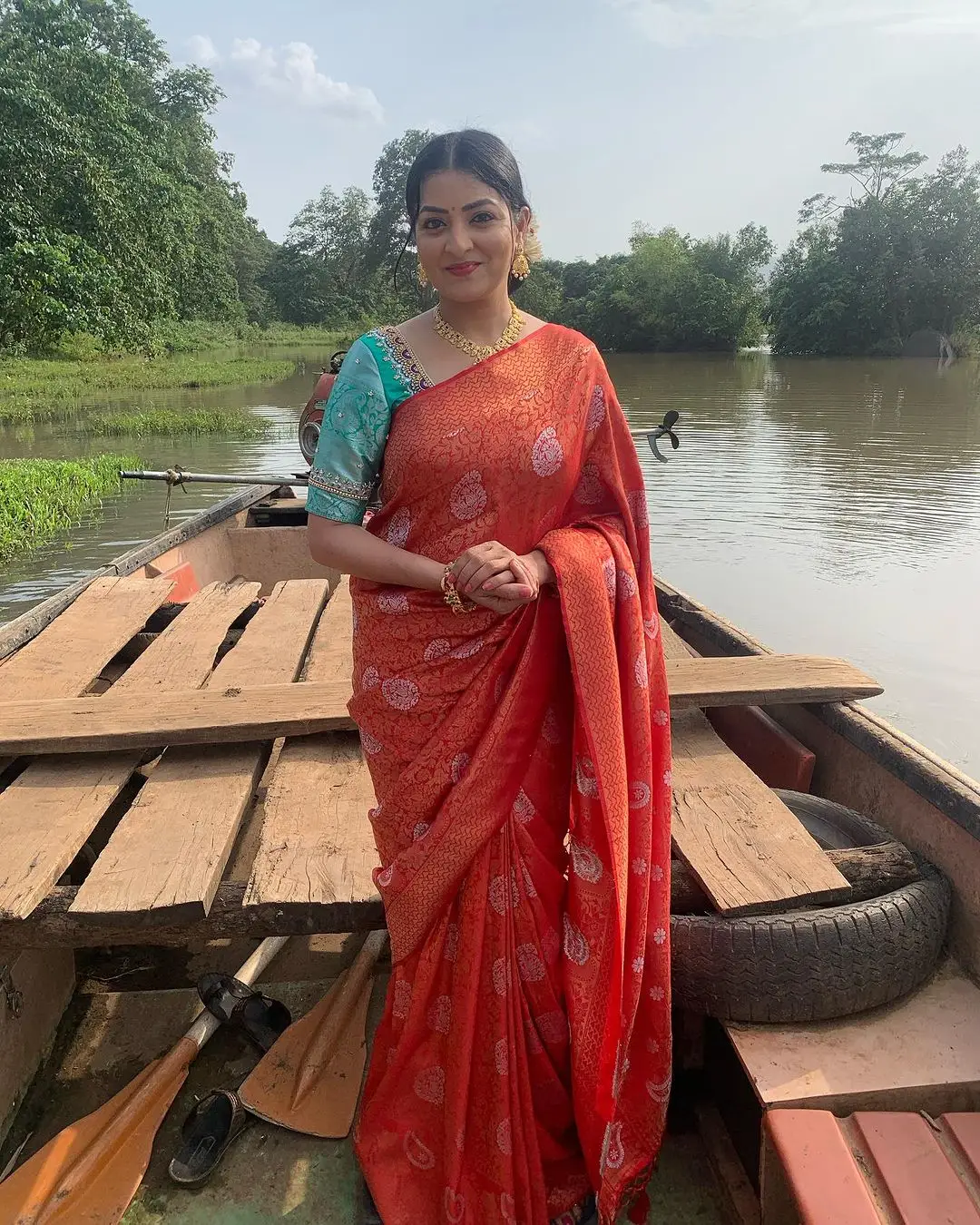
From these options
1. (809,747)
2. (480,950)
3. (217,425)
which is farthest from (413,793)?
(217,425)

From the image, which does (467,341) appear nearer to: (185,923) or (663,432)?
(185,923)

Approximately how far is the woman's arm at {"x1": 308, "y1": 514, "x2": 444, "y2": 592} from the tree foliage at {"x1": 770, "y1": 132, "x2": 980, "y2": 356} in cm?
4089

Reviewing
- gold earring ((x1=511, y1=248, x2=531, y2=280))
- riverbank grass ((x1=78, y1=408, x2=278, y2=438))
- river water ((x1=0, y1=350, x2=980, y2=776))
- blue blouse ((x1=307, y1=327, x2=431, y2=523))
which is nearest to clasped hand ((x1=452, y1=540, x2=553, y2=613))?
blue blouse ((x1=307, y1=327, x2=431, y2=523))

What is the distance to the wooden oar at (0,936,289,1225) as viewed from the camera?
1.64 metres

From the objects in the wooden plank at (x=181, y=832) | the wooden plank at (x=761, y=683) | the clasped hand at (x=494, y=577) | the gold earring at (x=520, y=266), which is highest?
the gold earring at (x=520, y=266)

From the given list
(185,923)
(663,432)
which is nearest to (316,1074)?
(185,923)

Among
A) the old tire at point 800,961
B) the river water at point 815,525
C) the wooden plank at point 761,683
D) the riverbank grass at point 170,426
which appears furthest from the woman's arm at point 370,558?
the riverbank grass at point 170,426

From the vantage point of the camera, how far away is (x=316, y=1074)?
6.42ft

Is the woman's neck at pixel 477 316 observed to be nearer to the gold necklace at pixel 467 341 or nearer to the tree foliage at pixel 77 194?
the gold necklace at pixel 467 341

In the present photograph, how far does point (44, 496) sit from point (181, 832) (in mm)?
8508

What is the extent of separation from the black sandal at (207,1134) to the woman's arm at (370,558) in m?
1.31

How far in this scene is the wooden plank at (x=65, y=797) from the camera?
175cm

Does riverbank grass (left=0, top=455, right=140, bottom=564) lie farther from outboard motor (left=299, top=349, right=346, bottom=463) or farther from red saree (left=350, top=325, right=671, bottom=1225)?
red saree (left=350, top=325, right=671, bottom=1225)

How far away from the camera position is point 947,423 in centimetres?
1590
